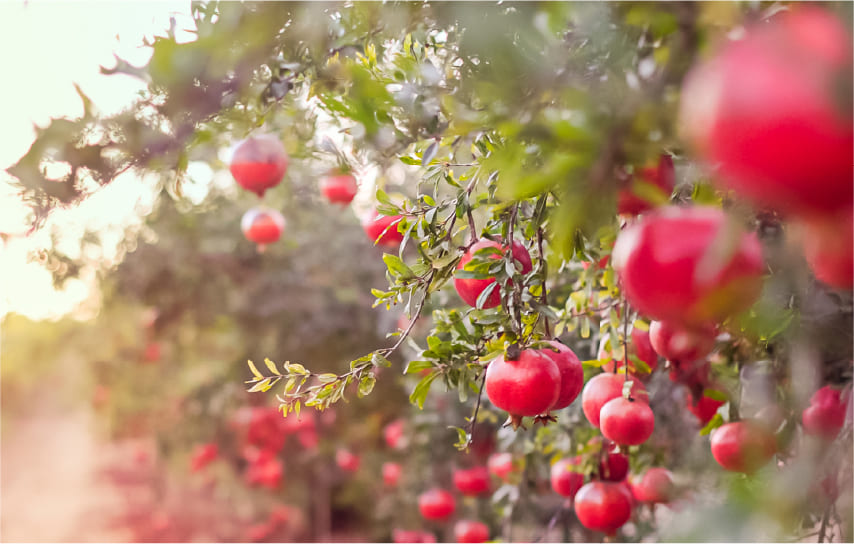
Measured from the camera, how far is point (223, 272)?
4516 mm

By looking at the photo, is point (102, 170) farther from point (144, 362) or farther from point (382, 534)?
point (144, 362)

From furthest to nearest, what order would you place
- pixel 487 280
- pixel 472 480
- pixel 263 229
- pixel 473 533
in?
pixel 472 480, pixel 473 533, pixel 263 229, pixel 487 280

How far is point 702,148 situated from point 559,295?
1.57 metres

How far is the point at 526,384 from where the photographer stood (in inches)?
34.1

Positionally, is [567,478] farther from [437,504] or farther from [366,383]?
[437,504]

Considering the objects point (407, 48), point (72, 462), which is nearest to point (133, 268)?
point (407, 48)

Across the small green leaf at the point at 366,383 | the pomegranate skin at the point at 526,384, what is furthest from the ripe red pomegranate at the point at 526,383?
the small green leaf at the point at 366,383

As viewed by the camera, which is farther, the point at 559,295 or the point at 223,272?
the point at 223,272

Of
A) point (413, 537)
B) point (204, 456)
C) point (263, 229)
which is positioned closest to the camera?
point (263, 229)

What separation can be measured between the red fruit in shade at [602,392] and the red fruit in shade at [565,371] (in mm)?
280

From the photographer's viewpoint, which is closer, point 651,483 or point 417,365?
point 417,365

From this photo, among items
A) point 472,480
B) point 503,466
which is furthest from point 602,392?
point 472,480

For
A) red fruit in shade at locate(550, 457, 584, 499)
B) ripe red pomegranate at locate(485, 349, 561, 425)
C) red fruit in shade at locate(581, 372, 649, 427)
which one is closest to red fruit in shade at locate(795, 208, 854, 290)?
ripe red pomegranate at locate(485, 349, 561, 425)

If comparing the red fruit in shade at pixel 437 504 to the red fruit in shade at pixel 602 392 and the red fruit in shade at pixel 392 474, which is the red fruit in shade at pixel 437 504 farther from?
the red fruit in shade at pixel 602 392
